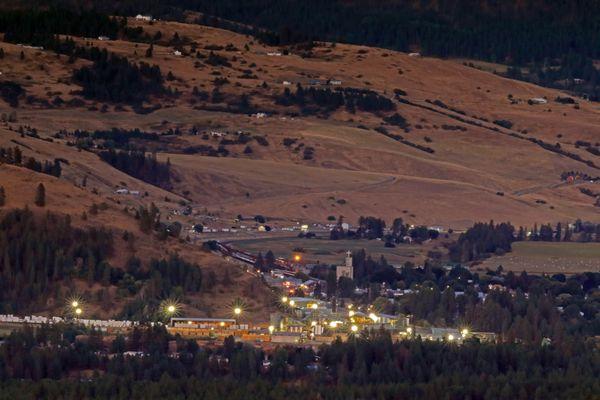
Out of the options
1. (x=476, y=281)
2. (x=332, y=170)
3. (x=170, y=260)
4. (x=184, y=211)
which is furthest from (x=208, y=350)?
(x=332, y=170)

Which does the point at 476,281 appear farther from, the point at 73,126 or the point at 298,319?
the point at 73,126

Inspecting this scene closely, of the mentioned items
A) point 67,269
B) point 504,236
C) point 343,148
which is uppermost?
point 67,269

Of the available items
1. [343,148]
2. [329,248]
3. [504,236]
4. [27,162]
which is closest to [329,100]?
[343,148]

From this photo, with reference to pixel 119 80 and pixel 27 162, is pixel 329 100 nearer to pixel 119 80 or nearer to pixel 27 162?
pixel 119 80

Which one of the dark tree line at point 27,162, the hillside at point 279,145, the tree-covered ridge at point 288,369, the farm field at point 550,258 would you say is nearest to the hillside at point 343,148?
the hillside at point 279,145

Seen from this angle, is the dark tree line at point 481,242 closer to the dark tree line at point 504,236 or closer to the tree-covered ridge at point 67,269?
the dark tree line at point 504,236

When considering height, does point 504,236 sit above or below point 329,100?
above
